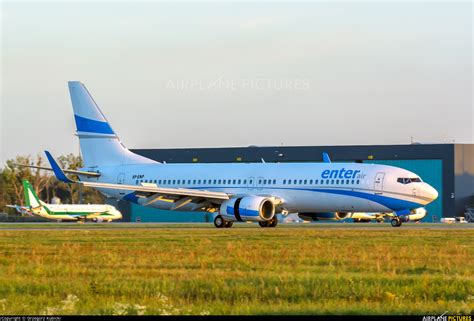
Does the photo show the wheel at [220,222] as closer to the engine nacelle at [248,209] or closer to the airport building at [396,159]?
the engine nacelle at [248,209]

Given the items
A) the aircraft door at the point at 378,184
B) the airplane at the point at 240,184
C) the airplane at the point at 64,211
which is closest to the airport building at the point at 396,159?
the airplane at the point at 64,211

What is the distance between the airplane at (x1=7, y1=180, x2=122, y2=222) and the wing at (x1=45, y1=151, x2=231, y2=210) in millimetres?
46019

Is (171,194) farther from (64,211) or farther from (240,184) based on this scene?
(64,211)

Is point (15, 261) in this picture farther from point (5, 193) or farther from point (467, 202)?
point (5, 193)

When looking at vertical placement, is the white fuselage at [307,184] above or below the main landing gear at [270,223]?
above

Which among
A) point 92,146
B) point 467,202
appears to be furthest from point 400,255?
point 467,202

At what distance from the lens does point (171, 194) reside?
196 feet

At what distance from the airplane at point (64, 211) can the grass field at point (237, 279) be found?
239 feet

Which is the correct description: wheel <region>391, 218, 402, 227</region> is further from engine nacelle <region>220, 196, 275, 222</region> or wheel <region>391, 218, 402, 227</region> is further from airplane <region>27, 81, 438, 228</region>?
engine nacelle <region>220, 196, 275, 222</region>

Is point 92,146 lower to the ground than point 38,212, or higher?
higher

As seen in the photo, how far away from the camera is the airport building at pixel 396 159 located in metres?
101

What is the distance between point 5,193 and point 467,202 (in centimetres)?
8646

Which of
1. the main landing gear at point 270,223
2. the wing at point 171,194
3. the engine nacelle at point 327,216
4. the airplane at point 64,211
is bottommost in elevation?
the airplane at point 64,211

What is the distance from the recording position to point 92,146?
221 ft
